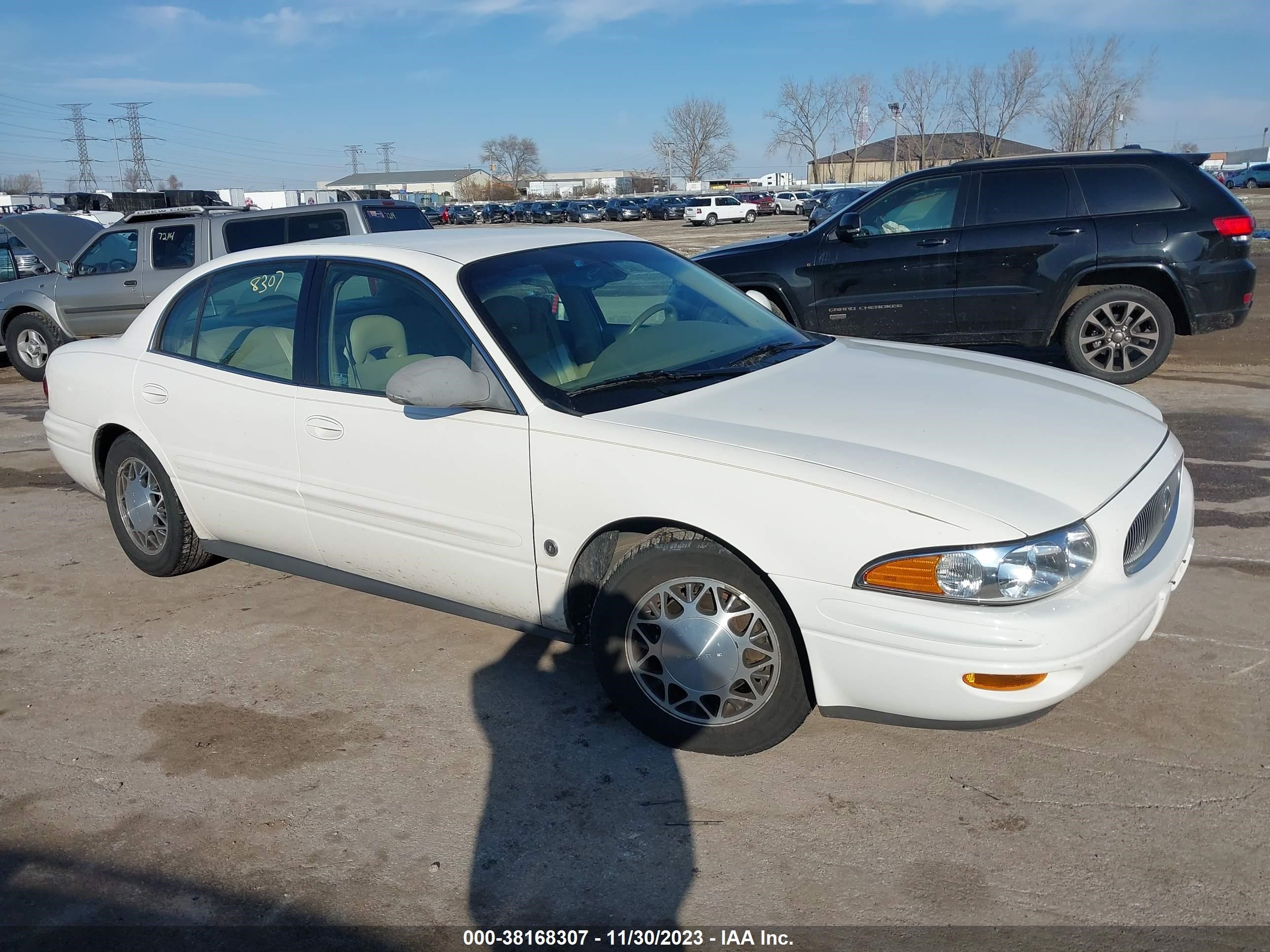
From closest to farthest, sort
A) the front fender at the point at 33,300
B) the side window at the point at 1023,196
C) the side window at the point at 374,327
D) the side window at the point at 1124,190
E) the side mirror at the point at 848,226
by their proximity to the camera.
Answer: the side window at the point at 374,327 < the side window at the point at 1124,190 < the side window at the point at 1023,196 < the side mirror at the point at 848,226 < the front fender at the point at 33,300

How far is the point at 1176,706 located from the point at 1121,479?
3.07 ft

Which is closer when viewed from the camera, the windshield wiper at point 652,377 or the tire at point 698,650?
the tire at point 698,650

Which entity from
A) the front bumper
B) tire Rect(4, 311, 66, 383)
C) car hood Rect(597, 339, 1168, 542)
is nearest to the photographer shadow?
the front bumper

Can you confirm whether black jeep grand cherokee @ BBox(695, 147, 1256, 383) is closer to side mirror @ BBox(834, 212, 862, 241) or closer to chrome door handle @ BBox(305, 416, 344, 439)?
side mirror @ BBox(834, 212, 862, 241)

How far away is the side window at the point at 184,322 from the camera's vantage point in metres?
4.66

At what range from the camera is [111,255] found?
11453 millimetres

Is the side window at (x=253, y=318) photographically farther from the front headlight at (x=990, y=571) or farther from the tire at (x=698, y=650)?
the front headlight at (x=990, y=571)

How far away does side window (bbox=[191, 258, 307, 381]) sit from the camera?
427cm

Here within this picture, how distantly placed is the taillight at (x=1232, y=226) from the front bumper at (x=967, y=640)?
5876mm

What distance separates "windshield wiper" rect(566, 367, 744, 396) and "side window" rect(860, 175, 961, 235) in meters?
5.50

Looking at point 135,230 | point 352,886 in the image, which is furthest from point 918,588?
point 135,230

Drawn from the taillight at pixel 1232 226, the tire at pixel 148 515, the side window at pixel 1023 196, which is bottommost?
the tire at pixel 148 515

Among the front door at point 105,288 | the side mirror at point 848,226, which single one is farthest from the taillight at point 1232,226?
the front door at point 105,288

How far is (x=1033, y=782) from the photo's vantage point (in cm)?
318
